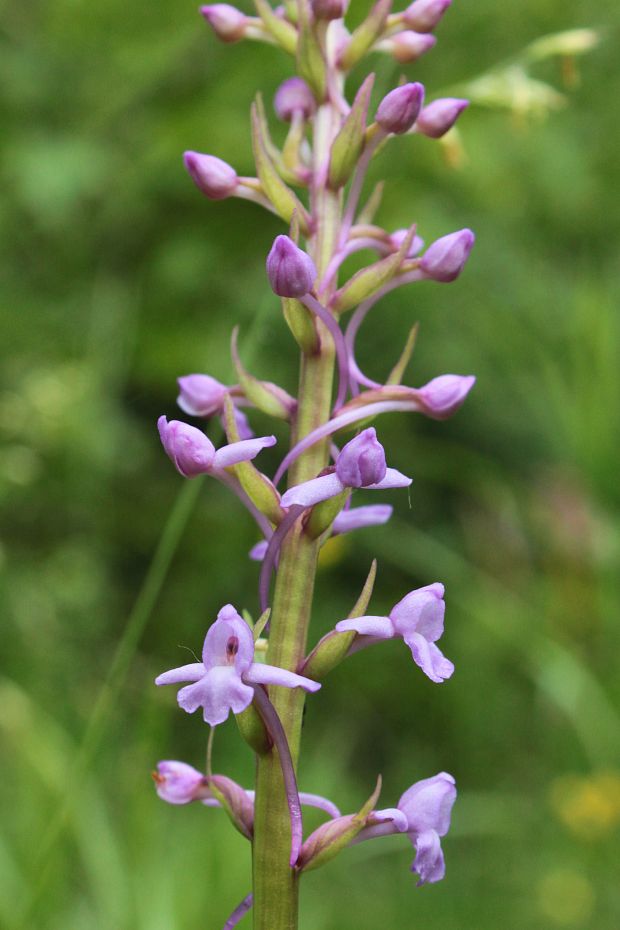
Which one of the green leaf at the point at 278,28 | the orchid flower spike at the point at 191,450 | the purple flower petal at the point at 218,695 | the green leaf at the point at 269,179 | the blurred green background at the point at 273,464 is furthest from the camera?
the blurred green background at the point at 273,464

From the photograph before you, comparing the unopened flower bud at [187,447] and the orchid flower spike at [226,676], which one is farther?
the unopened flower bud at [187,447]

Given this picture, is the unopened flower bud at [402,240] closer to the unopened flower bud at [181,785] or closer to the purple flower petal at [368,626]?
the purple flower petal at [368,626]

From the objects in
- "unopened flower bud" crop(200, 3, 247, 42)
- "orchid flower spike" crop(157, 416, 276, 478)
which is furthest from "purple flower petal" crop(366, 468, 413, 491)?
"unopened flower bud" crop(200, 3, 247, 42)

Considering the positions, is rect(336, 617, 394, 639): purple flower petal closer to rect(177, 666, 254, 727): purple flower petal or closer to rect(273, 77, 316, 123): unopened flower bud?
rect(177, 666, 254, 727): purple flower petal

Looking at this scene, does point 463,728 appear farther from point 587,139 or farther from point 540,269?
point 587,139

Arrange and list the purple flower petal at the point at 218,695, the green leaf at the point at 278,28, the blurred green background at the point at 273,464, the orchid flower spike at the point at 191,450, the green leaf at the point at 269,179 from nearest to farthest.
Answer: the purple flower petal at the point at 218,695 → the orchid flower spike at the point at 191,450 → the green leaf at the point at 269,179 → the green leaf at the point at 278,28 → the blurred green background at the point at 273,464

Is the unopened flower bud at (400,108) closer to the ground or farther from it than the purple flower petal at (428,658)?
farther from it

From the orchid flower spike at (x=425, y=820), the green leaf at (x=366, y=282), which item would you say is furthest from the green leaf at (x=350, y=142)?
the orchid flower spike at (x=425, y=820)

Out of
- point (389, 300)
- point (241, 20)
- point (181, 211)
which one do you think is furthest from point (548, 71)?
point (241, 20)
